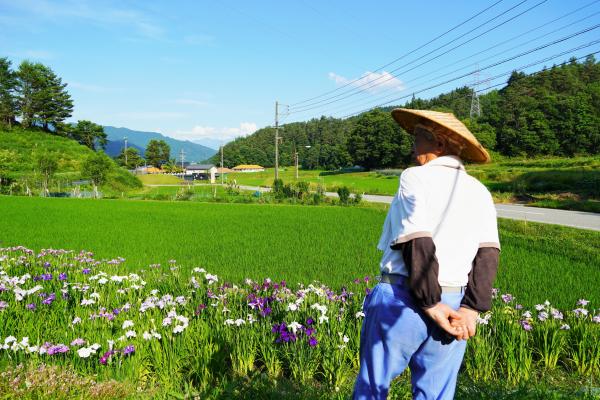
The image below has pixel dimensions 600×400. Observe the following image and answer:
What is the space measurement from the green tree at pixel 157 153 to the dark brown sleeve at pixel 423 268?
103m

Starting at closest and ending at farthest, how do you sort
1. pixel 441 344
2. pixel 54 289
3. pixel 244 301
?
pixel 441 344
pixel 244 301
pixel 54 289

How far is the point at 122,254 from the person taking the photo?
802cm

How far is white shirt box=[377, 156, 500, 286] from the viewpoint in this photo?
152 centimetres

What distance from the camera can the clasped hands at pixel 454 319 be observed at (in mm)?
1554

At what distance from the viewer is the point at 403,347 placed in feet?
5.29

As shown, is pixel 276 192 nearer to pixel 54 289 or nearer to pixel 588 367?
pixel 54 289

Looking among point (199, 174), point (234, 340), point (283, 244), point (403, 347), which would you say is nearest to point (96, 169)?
point (283, 244)

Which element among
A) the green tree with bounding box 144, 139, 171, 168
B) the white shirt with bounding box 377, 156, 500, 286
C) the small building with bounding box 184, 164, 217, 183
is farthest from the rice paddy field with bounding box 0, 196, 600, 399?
Answer: the green tree with bounding box 144, 139, 171, 168

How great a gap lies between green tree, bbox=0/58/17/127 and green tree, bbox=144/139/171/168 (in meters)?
43.1

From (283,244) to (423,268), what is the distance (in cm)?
800

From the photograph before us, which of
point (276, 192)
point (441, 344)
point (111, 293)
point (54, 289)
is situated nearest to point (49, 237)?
point (54, 289)

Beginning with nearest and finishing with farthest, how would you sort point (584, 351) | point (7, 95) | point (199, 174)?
point (584, 351) < point (7, 95) < point (199, 174)

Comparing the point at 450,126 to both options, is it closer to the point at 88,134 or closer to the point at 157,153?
the point at 88,134

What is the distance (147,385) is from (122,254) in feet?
18.4
